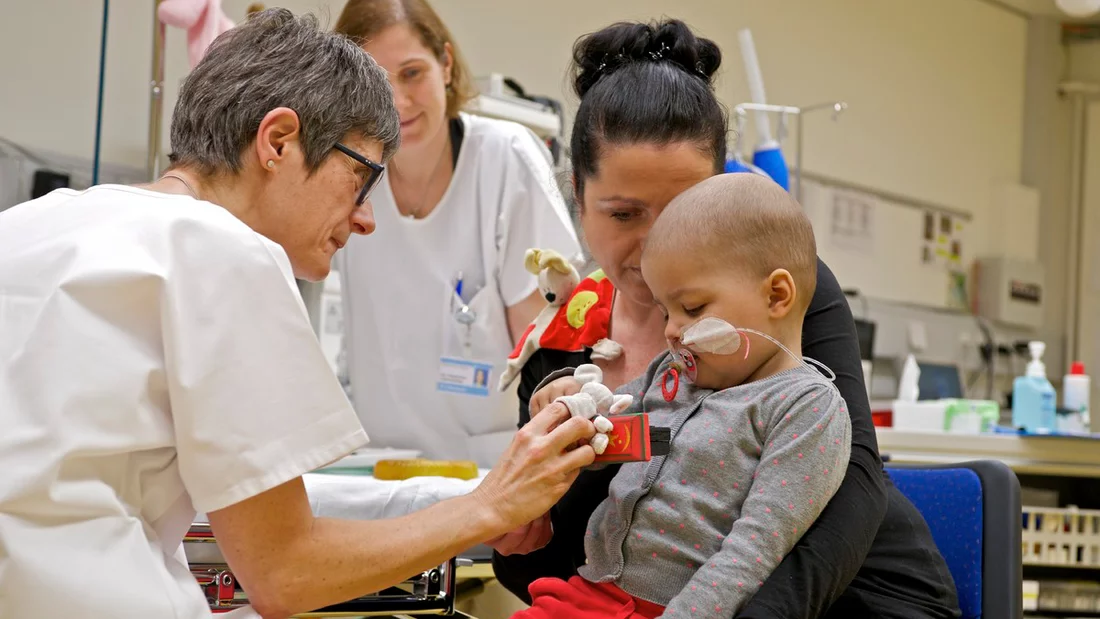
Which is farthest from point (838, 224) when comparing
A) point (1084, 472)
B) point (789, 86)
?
point (1084, 472)

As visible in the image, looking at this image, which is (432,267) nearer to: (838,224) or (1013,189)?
(838,224)

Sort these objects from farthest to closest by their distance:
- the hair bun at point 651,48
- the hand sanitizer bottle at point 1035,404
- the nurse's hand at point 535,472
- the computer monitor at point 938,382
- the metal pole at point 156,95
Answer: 1. the computer monitor at point 938,382
2. the hand sanitizer bottle at point 1035,404
3. the metal pole at point 156,95
4. the hair bun at point 651,48
5. the nurse's hand at point 535,472

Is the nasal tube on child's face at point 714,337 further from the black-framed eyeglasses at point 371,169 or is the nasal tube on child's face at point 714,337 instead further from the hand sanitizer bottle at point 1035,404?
the hand sanitizer bottle at point 1035,404

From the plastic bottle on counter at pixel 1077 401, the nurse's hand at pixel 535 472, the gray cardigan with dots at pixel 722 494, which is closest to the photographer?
the gray cardigan with dots at pixel 722 494

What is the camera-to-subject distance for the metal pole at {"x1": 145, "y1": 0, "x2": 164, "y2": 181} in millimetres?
2955

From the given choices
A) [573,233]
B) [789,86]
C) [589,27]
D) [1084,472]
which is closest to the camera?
[573,233]

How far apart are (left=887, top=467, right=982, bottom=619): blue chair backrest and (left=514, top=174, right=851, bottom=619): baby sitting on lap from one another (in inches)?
17.5

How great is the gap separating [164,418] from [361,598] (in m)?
0.50

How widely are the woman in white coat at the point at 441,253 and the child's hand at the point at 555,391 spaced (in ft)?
3.48

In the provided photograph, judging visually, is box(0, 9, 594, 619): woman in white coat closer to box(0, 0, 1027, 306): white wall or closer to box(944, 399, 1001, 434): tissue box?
box(0, 0, 1027, 306): white wall

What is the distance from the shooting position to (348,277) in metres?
2.77

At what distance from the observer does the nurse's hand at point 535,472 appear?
1.27 metres

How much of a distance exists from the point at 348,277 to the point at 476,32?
2.08 metres

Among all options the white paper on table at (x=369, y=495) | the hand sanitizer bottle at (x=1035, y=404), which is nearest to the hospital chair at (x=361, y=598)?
the white paper on table at (x=369, y=495)
